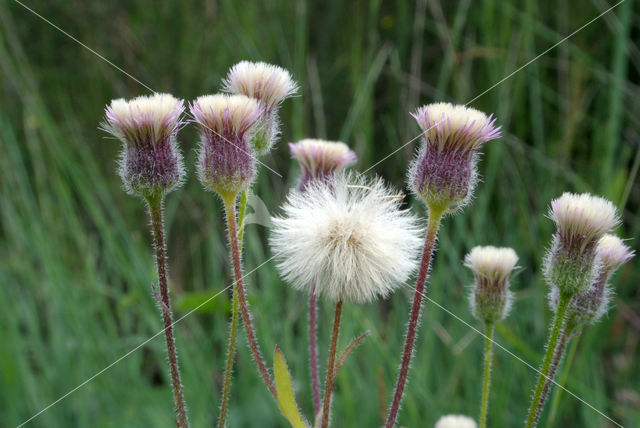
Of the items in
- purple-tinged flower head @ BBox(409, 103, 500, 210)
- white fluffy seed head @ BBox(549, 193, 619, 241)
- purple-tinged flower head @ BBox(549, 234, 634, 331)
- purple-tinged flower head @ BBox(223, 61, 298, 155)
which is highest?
purple-tinged flower head @ BBox(223, 61, 298, 155)

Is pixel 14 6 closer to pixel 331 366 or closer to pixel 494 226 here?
pixel 494 226

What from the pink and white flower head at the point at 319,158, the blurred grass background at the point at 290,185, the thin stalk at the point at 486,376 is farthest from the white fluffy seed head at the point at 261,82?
the blurred grass background at the point at 290,185

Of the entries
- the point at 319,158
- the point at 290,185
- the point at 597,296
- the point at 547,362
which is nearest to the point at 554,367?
the point at 547,362

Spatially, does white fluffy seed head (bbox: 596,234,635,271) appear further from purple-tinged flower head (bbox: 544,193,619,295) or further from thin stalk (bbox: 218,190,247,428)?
thin stalk (bbox: 218,190,247,428)

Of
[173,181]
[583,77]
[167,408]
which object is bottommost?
[167,408]

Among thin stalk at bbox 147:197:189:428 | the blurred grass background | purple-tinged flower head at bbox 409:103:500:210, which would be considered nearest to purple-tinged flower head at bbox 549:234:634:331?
purple-tinged flower head at bbox 409:103:500:210

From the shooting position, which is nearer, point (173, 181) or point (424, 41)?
point (173, 181)

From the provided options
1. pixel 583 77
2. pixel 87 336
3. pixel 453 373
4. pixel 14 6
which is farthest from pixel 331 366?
pixel 14 6
